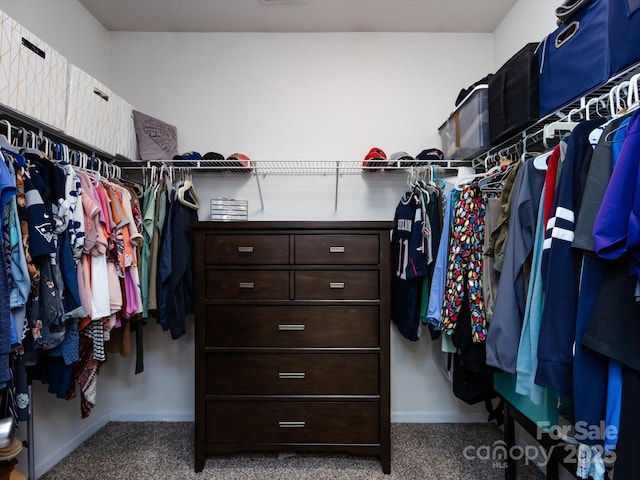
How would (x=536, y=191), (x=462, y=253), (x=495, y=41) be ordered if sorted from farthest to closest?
(x=495, y=41)
(x=462, y=253)
(x=536, y=191)

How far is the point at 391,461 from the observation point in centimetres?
179

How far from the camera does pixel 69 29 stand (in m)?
1.88

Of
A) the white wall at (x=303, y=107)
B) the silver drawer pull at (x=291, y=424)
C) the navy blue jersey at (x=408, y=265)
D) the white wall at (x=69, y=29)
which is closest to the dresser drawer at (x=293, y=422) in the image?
the silver drawer pull at (x=291, y=424)

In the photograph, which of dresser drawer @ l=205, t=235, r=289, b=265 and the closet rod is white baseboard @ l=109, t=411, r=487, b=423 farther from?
the closet rod

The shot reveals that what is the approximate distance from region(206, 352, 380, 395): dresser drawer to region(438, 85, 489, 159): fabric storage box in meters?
1.26

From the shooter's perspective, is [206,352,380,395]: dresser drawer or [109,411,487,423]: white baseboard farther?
[109,411,487,423]: white baseboard

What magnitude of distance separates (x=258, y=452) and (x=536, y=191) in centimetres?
192

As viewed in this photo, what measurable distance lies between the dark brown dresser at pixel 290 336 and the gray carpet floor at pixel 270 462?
0.40 ft

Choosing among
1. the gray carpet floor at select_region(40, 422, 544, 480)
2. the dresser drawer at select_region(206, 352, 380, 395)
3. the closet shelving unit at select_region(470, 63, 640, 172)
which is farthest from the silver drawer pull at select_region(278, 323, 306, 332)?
the closet shelving unit at select_region(470, 63, 640, 172)

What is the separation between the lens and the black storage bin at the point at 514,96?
136cm

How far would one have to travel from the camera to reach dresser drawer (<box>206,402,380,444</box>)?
66.0 inches

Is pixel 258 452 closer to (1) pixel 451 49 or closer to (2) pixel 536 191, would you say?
(2) pixel 536 191

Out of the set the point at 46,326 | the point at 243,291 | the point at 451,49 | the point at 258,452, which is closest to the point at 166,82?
the point at 243,291

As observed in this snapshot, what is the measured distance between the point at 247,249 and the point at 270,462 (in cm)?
118
